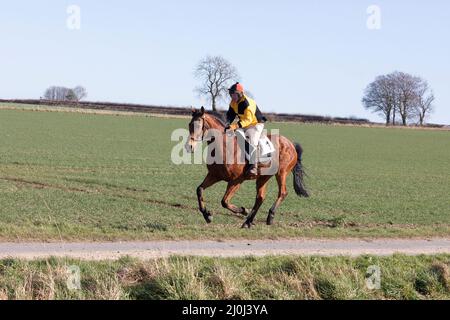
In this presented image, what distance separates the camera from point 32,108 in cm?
8212

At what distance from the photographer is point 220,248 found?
12547 mm

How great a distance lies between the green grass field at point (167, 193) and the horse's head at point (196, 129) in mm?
2001

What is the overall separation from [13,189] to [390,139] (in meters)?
55.2

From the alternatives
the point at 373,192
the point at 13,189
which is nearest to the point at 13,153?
the point at 13,189

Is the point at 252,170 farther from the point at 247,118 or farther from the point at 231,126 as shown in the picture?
the point at 247,118

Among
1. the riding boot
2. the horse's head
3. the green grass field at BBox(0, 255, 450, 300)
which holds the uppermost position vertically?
the horse's head

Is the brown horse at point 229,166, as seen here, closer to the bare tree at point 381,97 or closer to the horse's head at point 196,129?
the horse's head at point 196,129

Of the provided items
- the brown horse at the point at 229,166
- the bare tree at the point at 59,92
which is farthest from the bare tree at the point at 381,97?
the brown horse at the point at 229,166

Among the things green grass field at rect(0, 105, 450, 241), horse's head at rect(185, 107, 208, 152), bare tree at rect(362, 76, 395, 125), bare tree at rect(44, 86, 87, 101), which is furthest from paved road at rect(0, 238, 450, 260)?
bare tree at rect(44, 86, 87, 101)

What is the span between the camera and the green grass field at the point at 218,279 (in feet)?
29.2

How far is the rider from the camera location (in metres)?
14.0

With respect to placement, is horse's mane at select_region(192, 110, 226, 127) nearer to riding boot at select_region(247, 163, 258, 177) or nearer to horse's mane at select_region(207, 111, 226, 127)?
horse's mane at select_region(207, 111, 226, 127)

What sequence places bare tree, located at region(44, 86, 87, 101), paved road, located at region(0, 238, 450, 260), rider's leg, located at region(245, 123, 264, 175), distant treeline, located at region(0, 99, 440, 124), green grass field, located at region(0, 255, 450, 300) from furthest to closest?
bare tree, located at region(44, 86, 87, 101) → distant treeline, located at region(0, 99, 440, 124) → rider's leg, located at region(245, 123, 264, 175) → paved road, located at region(0, 238, 450, 260) → green grass field, located at region(0, 255, 450, 300)

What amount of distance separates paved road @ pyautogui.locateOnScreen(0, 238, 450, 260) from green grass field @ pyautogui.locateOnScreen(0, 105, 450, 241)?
0.61m
